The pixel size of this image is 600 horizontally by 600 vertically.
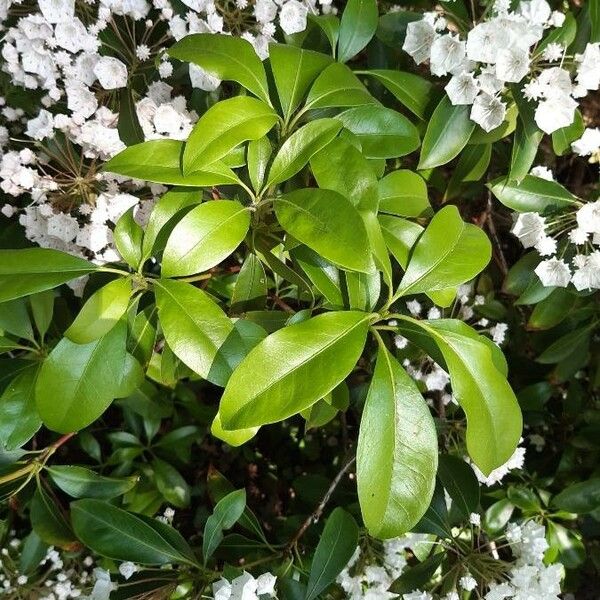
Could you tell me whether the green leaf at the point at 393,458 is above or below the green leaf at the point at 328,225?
below

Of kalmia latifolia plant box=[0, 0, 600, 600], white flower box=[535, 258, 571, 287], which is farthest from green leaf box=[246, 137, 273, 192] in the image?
white flower box=[535, 258, 571, 287]

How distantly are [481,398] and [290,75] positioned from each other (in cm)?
61

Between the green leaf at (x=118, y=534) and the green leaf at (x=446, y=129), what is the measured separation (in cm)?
89

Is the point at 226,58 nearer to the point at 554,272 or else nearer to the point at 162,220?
the point at 162,220

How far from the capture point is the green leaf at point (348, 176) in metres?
0.99

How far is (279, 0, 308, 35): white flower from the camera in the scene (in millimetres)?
1278

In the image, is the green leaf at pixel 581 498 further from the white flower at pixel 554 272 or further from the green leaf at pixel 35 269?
the green leaf at pixel 35 269

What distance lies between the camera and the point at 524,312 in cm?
194

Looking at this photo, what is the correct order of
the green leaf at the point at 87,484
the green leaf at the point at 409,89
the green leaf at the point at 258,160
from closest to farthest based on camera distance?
1. the green leaf at the point at 258,160
2. the green leaf at the point at 409,89
3. the green leaf at the point at 87,484

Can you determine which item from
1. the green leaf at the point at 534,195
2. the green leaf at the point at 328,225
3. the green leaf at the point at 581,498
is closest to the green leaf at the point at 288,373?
the green leaf at the point at 328,225

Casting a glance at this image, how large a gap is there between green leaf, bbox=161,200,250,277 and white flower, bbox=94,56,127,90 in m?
0.47

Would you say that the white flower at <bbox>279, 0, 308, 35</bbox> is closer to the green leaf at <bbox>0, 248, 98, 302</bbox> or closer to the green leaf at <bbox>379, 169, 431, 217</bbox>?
the green leaf at <bbox>379, 169, 431, 217</bbox>

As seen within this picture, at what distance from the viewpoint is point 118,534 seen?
4.20 ft

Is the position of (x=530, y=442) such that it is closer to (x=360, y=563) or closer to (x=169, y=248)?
(x=360, y=563)
